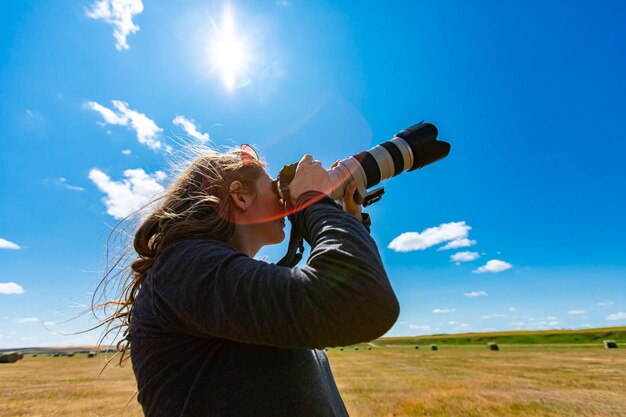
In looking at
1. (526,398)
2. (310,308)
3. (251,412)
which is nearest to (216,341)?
(251,412)

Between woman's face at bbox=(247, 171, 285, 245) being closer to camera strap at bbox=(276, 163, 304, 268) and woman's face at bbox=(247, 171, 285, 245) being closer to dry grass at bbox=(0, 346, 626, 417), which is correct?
camera strap at bbox=(276, 163, 304, 268)

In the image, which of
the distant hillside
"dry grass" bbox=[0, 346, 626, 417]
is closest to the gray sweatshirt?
"dry grass" bbox=[0, 346, 626, 417]

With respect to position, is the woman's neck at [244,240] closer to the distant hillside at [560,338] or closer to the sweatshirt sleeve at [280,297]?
the sweatshirt sleeve at [280,297]

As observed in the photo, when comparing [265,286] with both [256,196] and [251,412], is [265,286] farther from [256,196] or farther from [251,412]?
[256,196]

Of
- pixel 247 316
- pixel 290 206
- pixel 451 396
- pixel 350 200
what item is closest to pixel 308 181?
pixel 290 206

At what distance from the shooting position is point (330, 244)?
3.67 feet

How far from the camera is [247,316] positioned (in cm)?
97

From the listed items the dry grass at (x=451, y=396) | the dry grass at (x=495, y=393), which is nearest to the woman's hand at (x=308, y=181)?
the dry grass at (x=451, y=396)

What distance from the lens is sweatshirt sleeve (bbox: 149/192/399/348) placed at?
97 cm

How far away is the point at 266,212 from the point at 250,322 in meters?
0.68

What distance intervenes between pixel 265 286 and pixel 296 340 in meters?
0.17

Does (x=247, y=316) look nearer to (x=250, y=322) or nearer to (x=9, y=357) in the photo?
(x=250, y=322)

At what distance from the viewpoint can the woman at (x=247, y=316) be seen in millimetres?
981

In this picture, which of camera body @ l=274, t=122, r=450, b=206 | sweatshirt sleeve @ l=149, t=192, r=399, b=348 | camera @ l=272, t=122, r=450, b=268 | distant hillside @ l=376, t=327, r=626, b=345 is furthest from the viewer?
distant hillside @ l=376, t=327, r=626, b=345
